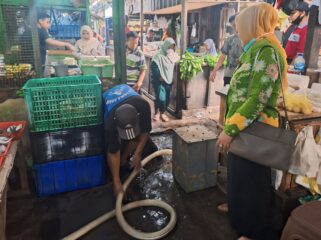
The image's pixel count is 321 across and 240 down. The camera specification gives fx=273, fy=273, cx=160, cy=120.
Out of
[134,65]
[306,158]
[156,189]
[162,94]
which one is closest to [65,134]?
[156,189]

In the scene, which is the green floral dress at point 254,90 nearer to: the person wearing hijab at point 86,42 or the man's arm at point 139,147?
the man's arm at point 139,147

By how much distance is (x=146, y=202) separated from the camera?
298 cm

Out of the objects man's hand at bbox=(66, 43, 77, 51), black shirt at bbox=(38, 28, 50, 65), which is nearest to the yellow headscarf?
man's hand at bbox=(66, 43, 77, 51)

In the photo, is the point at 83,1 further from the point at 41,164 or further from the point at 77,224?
the point at 77,224

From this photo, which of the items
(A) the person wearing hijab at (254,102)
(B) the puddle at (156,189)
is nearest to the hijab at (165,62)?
(B) the puddle at (156,189)

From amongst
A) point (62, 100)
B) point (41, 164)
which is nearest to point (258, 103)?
point (62, 100)

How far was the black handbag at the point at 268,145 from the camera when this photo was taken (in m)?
1.93

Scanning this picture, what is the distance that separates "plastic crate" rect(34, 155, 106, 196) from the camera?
310cm

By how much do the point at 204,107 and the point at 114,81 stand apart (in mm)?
3212

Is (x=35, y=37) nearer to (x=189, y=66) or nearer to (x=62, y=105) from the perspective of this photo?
(x=62, y=105)

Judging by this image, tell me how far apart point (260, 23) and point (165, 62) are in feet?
12.6

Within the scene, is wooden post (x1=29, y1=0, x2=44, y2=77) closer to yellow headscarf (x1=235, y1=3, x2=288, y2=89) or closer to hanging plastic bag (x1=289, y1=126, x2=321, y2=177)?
yellow headscarf (x1=235, y1=3, x2=288, y2=89)

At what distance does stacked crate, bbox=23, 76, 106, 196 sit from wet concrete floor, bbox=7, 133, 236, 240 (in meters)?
0.22

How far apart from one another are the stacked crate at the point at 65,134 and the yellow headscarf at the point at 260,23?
174cm
